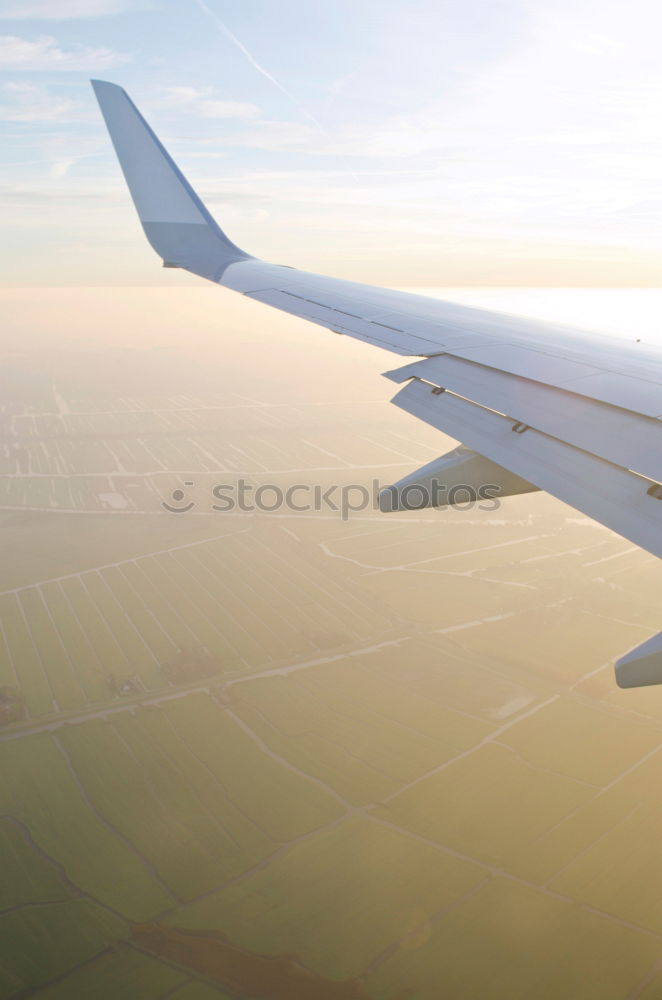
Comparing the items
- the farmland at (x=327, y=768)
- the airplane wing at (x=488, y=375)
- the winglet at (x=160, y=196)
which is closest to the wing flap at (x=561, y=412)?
the airplane wing at (x=488, y=375)

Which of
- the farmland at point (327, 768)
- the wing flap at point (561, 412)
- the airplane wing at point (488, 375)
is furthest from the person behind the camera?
the farmland at point (327, 768)

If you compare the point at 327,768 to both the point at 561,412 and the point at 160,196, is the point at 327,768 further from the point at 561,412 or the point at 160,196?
the point at 561,412

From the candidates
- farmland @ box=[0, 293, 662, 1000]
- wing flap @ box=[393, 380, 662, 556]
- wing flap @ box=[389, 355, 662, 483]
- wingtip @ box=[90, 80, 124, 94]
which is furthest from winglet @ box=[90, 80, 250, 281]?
farmland @ box=[0, 293, 662, 1000]

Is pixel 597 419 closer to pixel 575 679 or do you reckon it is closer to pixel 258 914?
pixel 258 914

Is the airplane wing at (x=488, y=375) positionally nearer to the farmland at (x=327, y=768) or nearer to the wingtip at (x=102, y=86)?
the wingtip at (x=102, y=86)

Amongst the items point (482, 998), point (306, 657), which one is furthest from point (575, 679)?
point (482, 998)
